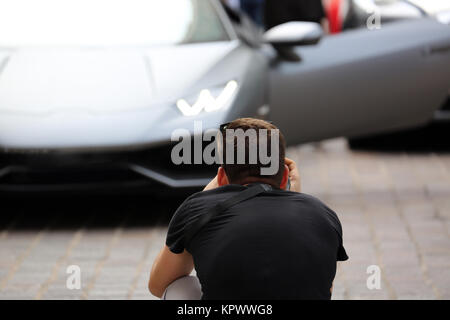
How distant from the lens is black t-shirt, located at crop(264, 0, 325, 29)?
30.3ft

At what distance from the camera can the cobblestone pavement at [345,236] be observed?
15.8 ft

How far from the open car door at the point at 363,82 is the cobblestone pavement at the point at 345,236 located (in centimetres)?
49

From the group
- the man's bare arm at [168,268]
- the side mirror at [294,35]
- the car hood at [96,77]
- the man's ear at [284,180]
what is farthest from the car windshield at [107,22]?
the man's ear at [284,180]

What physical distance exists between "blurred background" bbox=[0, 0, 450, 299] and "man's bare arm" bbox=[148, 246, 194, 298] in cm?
160

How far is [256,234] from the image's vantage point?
2.70 m

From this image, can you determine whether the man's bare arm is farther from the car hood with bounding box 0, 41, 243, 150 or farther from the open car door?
the open car door

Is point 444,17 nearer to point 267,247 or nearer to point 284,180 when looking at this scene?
point 284,180

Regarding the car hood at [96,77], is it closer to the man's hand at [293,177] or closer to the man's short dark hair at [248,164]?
the man's hand at [293,177]

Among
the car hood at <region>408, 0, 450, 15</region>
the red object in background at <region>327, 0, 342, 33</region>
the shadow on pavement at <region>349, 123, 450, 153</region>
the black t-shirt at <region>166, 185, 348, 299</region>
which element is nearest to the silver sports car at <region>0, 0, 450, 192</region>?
the car hood at <region>408, 0, 450, 15</region>

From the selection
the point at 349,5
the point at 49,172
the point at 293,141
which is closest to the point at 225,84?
the point at 293,141

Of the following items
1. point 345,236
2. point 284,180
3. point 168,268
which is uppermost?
point 284,180

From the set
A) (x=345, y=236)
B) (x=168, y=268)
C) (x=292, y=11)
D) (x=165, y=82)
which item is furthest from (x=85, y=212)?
(x=292, y=11)

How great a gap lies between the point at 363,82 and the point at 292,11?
2865mm

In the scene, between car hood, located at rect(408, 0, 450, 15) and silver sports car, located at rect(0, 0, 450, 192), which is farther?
car hood, located at rect(408, 0, 450, 15)
